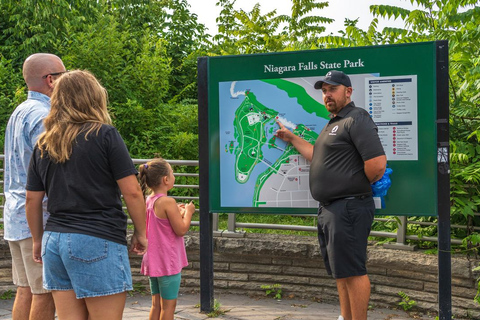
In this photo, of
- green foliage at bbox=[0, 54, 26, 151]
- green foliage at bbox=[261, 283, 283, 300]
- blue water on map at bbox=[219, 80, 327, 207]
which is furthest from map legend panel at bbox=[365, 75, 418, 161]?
green foliage at bbox=[0, 54, 26, 151]

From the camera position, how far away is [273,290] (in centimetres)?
614

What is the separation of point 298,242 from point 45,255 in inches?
128

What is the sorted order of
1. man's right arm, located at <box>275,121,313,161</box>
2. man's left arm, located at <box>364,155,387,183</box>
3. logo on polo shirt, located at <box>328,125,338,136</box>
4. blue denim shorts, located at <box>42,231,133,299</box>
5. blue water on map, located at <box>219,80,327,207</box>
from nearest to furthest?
1. blue denim shorts, located at <box>42,231,133,299</box>
2. man's left arm, located at <box>364,155,387,183</box>
3. logo on polo shirt, located at <box>328,125,338,136</box>
4. man's right arm, located at <box>275,121,313,161</box>
5. blue water on map, located at <box>219,80,327,207</box>

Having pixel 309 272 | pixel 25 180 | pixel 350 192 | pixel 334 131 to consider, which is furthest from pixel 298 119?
pixel 25 180

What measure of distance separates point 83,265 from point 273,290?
3.45m

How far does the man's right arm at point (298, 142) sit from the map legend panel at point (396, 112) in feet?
2.02

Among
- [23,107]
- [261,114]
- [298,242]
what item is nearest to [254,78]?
[261,114]

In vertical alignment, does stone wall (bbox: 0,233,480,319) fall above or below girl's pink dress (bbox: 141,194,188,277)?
below

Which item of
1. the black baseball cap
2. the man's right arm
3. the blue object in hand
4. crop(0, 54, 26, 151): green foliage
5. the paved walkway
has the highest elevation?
crop(0, 54, 26, 151): green foliage

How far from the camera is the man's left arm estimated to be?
4.26m

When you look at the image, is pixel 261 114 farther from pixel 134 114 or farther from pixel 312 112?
pixel 134 114

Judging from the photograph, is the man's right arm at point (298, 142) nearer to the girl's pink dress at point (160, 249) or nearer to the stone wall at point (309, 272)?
the stone wall at point (309, 272)

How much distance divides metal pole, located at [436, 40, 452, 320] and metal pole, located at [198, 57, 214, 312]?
83.4 inches

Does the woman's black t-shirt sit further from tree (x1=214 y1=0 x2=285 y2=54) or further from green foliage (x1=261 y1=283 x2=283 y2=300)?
tree (x1=214 y1=0 x2=285 y2=54)
